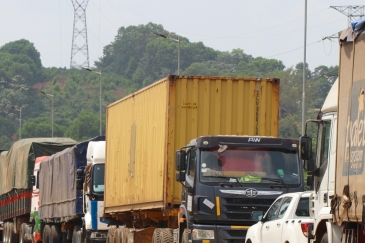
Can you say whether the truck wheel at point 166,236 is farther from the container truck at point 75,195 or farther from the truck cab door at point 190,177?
the container truck at point 75,195

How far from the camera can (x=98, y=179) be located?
2364 cm

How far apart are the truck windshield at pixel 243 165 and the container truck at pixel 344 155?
4.02 meters

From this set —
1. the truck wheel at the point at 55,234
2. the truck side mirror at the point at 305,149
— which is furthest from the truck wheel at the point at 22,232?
the truck side mirror at the point at 305,149

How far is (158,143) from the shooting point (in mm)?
17859

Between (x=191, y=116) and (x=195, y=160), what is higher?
(x=191, y=116)

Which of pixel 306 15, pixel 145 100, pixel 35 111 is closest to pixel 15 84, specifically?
pixel 35 111

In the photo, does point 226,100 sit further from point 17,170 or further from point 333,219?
point 17,170

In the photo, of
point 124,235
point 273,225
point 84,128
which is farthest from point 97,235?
point 84,128

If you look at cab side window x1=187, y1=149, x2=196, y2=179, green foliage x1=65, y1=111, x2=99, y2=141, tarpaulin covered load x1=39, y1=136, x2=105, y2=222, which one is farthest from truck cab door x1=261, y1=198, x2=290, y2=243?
green foliage x1=65, y1=111, x2=99, y2=141

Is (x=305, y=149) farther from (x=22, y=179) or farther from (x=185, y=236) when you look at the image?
(x=22, y=179)

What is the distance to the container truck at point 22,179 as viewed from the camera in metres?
32.4

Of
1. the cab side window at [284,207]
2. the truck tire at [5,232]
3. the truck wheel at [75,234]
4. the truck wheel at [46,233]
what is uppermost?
the cab side window at [284,207]

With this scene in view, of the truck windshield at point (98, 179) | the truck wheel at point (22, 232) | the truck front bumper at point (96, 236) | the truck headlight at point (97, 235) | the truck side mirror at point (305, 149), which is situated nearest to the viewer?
the truck side mirror at point (305, 149)

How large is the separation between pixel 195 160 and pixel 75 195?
394 inches
